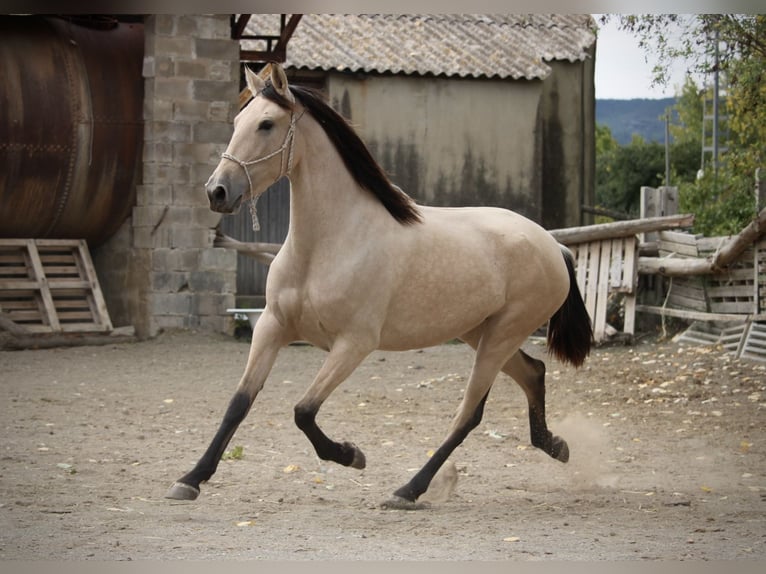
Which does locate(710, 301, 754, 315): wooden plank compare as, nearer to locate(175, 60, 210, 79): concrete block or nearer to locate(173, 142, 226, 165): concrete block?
locate(173, 142, 226, 165): concrete block

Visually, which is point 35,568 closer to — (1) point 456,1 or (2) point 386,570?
(2) point 386,570

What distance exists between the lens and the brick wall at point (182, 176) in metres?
12.0

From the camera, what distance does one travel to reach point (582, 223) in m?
20.6

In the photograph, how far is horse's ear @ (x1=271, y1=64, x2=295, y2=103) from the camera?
201 inches

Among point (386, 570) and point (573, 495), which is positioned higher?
point (386, 570)

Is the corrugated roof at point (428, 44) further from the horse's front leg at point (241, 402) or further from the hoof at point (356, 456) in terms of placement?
the hoof at point (356, 456)

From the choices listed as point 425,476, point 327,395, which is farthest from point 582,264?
point 327,395

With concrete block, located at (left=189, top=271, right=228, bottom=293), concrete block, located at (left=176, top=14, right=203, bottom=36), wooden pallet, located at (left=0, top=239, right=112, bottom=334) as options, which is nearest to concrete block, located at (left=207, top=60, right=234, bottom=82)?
concrete block, located at (left=176, top=14, right=203, bottom=36)

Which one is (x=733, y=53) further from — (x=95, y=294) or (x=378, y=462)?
(x=95, y=294)

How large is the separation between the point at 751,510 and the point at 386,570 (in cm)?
247

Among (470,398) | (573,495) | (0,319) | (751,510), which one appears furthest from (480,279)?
(0,319)

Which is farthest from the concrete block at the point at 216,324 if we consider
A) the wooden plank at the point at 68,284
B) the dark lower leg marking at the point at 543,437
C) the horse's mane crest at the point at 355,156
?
the horse's mane crest at the point at 355,156

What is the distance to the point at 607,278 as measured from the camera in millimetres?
12055

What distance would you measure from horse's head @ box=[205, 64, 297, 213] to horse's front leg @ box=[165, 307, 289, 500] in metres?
0.64
